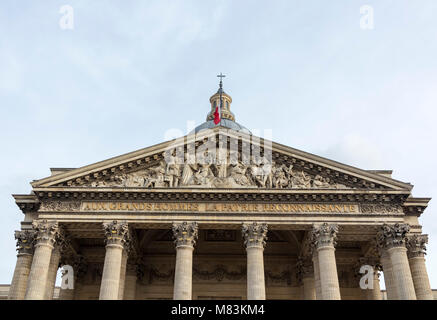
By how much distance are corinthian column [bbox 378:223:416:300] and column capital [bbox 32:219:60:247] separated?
18.9m

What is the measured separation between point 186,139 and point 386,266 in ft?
46.1

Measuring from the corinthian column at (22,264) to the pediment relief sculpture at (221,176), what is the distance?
491 centimetres

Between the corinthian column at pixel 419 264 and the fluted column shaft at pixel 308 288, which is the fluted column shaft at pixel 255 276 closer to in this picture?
the fluted column shaft at pixel 308 288

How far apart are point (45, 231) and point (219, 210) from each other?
10072mm

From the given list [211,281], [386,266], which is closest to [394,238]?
[386,266]

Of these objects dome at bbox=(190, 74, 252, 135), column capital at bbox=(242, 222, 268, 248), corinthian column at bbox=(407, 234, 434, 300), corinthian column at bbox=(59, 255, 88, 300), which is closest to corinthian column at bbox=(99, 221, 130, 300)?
corinthian column at bbox=(59, 255, 88, 300)

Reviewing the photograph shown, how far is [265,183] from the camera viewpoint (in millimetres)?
28266

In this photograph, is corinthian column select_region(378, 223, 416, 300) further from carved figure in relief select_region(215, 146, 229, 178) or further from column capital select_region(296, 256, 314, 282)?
carved figure in relief select_region(215, 146, 229, 178)

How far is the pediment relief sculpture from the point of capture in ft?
92.6
